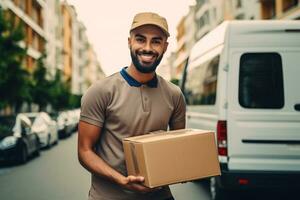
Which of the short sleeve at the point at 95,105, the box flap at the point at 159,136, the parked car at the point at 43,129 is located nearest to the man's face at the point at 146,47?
the short sleeve at the point at 95,105

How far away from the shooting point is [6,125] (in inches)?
571

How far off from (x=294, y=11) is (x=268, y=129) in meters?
21.9

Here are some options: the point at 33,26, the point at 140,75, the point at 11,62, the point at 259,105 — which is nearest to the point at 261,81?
the point at 259,105

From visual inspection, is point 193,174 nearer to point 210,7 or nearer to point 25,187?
point 25,187

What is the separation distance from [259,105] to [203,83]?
203 cm

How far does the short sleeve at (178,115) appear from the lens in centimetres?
292

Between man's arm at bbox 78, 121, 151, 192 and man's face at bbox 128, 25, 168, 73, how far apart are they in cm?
42

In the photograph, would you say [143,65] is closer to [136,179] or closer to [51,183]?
[136,179]

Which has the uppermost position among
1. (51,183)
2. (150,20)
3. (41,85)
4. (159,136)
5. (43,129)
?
(41,85)

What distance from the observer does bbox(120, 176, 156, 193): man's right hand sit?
246 cm

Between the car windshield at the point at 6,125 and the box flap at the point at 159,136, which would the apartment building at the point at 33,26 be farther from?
the box flap at the point at 159,136

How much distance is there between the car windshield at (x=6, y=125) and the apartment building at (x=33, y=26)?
22.8 meters

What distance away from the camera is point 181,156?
252cm

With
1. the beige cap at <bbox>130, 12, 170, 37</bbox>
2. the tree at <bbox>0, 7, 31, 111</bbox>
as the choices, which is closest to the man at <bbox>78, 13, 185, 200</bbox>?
the beige cap at <bbox>130, 12, 170, 37</bbox>
